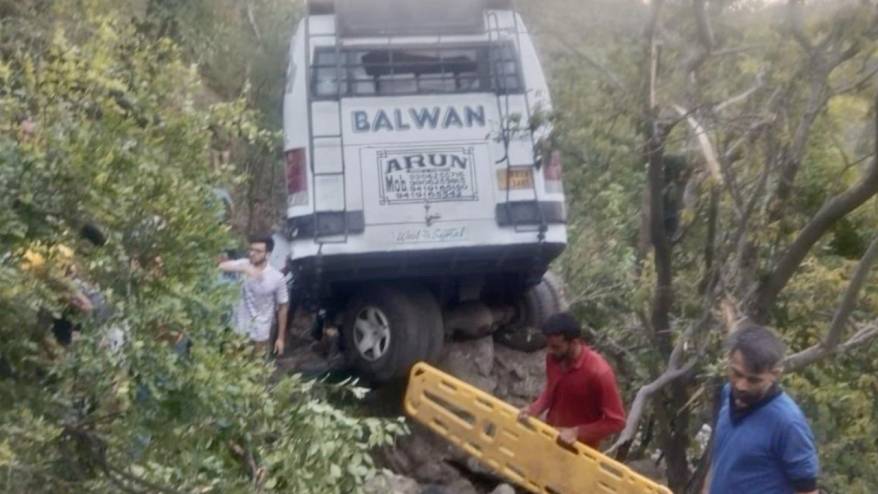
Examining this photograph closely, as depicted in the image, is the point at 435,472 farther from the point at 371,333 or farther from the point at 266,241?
the point at 266,241

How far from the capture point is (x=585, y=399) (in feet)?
→ 25.3

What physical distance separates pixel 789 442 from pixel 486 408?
382 cm

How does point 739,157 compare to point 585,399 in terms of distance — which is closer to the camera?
point 585,399

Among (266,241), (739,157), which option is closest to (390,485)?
(739,157)

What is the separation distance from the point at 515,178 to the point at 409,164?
2.35 feet

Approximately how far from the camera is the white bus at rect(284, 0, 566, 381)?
9.57 meters

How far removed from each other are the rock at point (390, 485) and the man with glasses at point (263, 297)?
164 cm

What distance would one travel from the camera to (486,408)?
848 cm

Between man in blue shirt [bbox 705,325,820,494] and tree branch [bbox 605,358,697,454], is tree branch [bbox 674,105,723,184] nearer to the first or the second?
Answer: tree branch [bbox 605,358,697,454]

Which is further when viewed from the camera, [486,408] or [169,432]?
[486,408]

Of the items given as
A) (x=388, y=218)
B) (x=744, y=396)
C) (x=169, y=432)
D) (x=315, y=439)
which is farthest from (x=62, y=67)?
(x=388, y=218)

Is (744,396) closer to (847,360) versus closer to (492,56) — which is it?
(847,360)

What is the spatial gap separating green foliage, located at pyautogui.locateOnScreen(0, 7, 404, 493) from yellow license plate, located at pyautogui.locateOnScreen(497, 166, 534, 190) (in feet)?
15.5

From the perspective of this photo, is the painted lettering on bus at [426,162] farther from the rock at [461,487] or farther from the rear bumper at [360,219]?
the rock at [461,487]
